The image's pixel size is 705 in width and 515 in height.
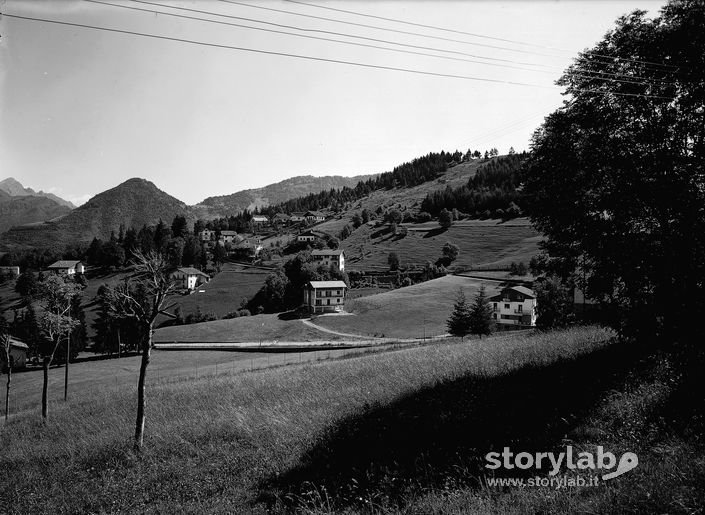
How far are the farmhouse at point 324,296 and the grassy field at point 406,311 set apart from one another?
9.09ft

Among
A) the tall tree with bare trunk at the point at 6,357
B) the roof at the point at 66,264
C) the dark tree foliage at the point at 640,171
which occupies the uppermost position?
the dark tree foliage at the point at 640,171

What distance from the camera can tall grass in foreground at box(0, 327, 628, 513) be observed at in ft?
26.7

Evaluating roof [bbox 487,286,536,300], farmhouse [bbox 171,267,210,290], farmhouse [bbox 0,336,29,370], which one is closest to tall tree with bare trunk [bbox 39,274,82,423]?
farmhouse [bbox 0,336,29,370]

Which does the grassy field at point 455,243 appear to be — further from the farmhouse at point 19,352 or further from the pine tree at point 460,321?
the farmhouse at point 19,352

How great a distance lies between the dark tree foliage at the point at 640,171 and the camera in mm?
9422

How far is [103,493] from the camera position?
918cm

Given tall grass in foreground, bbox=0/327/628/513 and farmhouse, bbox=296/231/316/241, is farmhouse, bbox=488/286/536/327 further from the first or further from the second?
farmhouse, bbox=296/231/316/241

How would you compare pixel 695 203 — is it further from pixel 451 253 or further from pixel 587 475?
pixel 451 253

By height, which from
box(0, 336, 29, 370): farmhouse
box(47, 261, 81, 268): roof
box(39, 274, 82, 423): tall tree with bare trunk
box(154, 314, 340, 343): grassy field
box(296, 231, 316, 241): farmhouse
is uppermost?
box(296, 231, 316, 241): farmhouse

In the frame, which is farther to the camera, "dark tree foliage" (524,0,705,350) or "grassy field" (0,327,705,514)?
"dark tree foliage" (524,0,705,350)

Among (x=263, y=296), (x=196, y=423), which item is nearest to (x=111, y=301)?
(x=196, y=423)

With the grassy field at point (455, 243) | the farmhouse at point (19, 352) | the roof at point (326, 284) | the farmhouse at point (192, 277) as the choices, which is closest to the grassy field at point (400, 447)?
the farmhouse at point (19, 352)

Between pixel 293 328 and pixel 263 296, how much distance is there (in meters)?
31.5

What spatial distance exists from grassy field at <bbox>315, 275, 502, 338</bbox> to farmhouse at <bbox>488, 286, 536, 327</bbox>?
248 inches
